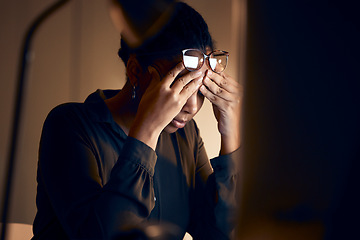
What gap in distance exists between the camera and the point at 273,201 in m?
0.25

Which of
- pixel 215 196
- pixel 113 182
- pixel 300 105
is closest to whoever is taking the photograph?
pixel 300 105

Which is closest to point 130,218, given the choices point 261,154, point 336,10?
point 261,154

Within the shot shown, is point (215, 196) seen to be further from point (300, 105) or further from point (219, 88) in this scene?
point (300, 105)

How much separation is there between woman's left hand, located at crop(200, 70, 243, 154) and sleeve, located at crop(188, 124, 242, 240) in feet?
0.07

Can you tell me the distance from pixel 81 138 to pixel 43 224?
121 millimetres

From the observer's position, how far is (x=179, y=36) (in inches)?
16.8

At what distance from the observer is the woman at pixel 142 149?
39cm

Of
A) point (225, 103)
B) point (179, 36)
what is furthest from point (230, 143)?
point (179, 36)

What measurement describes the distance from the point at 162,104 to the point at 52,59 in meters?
0.16

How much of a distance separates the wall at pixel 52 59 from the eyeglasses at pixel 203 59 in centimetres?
1

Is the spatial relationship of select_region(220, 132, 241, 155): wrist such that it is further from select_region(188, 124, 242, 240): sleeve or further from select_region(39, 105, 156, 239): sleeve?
select_region(39, 105, 156, 239): sleeve

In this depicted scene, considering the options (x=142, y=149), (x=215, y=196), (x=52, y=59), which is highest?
(x=52, y=59)

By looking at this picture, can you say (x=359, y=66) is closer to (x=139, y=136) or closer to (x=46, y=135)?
(x=139, y=136)

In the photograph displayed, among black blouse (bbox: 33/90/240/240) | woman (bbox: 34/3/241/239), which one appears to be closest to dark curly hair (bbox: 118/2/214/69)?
woman (bbox: 34/3/241/239)
